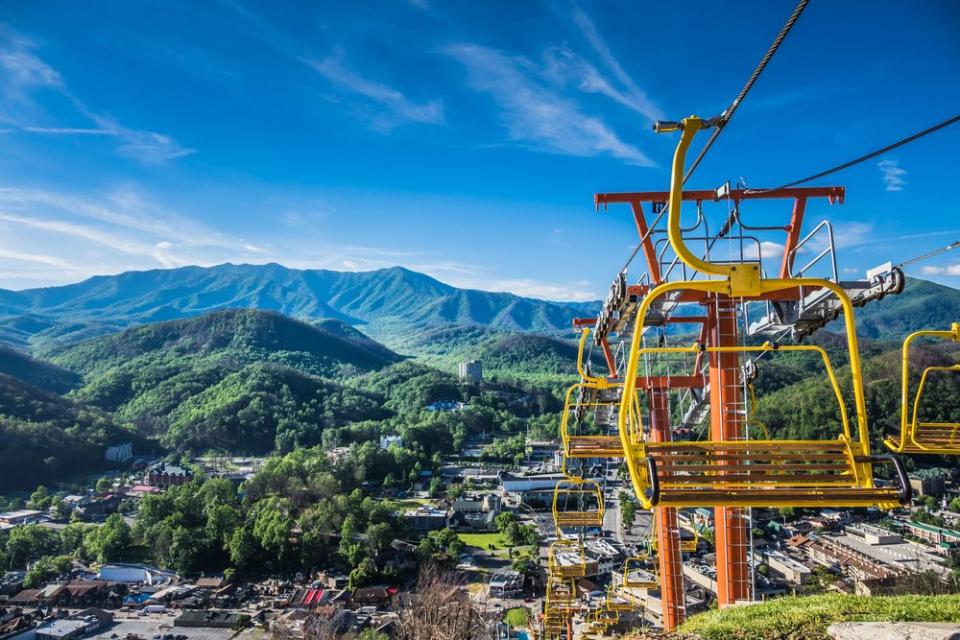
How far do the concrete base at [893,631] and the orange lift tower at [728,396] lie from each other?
886mm

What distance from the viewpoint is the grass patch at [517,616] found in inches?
667

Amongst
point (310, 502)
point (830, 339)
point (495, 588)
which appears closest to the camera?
point (495, 588)

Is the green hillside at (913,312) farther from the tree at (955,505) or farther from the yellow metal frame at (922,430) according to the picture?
the yellow metal frame at (922,430)

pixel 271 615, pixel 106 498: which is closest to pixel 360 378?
pixel 106 498

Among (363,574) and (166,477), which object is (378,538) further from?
(166,477)

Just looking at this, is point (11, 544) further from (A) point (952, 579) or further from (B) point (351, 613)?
(A) point (952, 579)

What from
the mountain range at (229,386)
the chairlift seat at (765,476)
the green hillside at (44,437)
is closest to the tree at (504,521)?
the mountain range at (229,386)

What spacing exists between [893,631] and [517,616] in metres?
16.2

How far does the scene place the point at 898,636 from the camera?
296 centimetres

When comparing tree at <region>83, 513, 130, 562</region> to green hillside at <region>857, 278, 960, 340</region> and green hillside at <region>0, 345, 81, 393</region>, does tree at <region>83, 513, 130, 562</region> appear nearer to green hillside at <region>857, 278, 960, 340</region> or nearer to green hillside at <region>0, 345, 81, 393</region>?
green hillside at <region>0, 345, 81, 393</region>

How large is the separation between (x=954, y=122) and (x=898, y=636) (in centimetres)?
251

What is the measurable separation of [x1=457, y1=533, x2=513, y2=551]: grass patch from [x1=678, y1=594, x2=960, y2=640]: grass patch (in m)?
23.0

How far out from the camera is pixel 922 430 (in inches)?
194

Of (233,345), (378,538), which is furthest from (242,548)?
(233,345)
